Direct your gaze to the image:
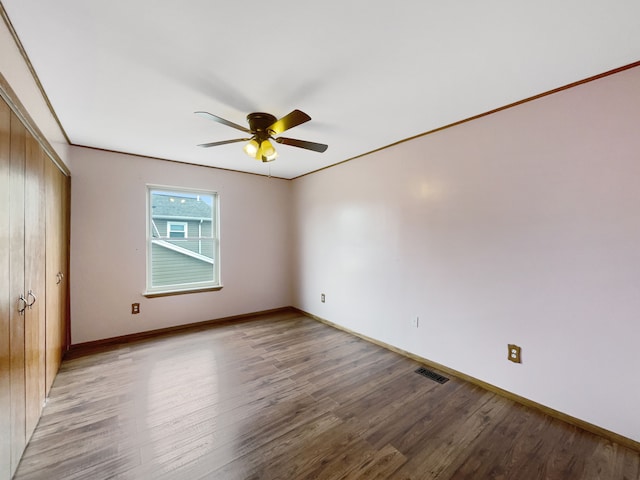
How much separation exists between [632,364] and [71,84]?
13.9ft

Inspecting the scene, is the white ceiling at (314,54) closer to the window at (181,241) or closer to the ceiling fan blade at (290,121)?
the ceiling fan blade at (290,121)

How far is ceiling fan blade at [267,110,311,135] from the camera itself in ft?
6.12

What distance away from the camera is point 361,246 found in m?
3.63

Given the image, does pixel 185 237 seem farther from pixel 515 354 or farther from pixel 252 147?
pixel 515 354

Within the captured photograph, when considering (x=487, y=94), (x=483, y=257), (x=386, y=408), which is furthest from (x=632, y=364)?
(x=487, y=94)

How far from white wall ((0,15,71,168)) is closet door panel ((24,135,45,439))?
0.24 m

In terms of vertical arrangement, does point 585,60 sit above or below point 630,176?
above

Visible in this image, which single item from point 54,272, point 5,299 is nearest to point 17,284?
point 5,299

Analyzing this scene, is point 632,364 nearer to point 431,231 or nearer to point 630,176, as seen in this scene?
point 630,176

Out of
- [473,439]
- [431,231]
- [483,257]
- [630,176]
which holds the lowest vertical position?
[473,439]

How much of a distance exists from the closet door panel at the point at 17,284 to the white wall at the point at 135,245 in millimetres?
1935

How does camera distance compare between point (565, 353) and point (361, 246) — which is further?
point (361, 246)

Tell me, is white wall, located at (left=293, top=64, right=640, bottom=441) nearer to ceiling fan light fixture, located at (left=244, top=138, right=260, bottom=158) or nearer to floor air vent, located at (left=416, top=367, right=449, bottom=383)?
floor air vent, located at (left=416, top=367, right=449, bottom=383)

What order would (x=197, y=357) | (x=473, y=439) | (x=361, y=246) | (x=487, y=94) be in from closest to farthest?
(x=473, y=439) → (x=487, y=94) → (x=197, y=357) → (x=361, y=246)
